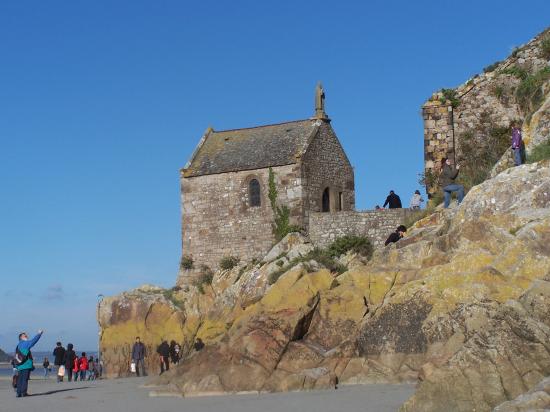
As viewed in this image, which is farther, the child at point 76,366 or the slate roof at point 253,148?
the slate roof at point 253,148

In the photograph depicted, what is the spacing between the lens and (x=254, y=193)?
140 ft

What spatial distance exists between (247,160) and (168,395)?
21714 millimetres

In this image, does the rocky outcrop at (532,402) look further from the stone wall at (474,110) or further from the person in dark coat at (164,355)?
the person in dark coat at (164,355)

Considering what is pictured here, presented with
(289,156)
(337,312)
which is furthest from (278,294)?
(289,156)

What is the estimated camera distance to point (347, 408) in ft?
57.0

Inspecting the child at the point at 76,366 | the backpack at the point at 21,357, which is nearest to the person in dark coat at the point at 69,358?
the child at the point at 76,366

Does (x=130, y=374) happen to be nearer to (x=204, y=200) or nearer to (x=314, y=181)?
(x=204, y=200)

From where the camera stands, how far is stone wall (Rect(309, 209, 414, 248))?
37.9 metres

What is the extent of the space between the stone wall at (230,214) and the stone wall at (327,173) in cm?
77

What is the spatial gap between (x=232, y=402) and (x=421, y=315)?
15.3 ft

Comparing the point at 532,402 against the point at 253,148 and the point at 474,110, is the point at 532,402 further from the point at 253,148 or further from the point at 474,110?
the point at 253,148

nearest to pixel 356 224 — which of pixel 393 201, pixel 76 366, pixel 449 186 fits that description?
pixel 393 201

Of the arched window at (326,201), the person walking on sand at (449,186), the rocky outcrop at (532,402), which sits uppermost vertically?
the arched window at (326,201)

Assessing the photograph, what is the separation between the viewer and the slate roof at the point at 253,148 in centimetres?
4259
